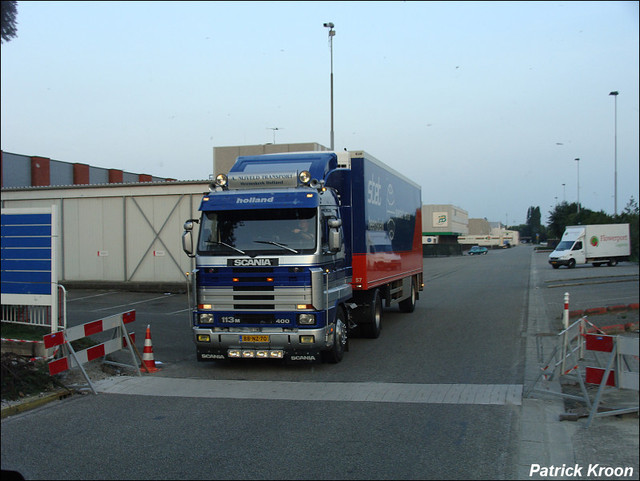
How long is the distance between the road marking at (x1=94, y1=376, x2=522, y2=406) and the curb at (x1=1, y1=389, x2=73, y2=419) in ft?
2.11

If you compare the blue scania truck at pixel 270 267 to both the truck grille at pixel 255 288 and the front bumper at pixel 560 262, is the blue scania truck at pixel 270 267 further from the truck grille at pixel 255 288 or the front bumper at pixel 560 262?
the front bumper at pixel 560 262

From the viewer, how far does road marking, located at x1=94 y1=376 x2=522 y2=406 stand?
8.33 metres

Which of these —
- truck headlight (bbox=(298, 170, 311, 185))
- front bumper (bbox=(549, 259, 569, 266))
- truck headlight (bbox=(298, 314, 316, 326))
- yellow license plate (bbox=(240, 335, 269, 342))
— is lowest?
front bumper (bbox=(549, 259, 569, 266))

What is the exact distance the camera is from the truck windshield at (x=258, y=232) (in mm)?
9977

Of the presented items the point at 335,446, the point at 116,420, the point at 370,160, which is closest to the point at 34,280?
the point at 116,420

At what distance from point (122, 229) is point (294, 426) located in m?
22.1

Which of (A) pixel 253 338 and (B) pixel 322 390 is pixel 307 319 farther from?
(B) pixel 322 390

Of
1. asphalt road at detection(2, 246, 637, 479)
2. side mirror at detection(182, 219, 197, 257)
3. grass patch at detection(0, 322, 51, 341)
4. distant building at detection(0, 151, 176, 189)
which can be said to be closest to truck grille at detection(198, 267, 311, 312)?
side mirror at detection(182, 219, 197, 257)

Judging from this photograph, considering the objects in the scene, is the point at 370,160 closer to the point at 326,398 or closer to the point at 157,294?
the point at 326,398

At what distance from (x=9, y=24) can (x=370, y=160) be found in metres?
10.4

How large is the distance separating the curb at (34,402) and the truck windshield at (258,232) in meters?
3.06

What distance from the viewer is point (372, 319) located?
13703 millimetres

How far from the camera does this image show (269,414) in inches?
299

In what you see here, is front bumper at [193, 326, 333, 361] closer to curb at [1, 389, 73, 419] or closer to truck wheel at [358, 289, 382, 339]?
curb at [1, 389, 73, 419]
